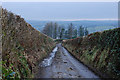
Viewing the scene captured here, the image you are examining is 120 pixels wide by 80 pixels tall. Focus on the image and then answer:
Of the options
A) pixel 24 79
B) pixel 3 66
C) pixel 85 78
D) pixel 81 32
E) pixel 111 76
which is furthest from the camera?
pixel 81 32

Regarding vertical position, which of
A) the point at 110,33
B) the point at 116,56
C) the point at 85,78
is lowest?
the point at 85,78

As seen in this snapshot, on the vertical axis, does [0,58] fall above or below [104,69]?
above

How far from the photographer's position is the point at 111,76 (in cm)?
573

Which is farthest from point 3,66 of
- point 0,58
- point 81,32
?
point 81,32

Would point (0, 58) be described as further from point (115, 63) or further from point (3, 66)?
point (115, 63)

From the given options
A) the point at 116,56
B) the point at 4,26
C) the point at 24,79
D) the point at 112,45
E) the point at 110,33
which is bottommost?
the point at 24,79

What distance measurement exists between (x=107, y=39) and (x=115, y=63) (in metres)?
2.36

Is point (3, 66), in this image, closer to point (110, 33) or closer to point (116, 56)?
point (116, 56)

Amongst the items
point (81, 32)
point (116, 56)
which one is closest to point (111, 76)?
point (116, 56)

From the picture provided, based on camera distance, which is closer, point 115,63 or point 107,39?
point 115,63

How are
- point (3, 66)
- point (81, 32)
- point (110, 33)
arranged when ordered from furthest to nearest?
point (81, 32) < point (110, 33) < point (3, 66)

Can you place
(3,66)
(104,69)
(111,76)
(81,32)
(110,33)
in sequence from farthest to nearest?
(81,32)
(110,33)
(104,69)
(111,76)
(3,66)

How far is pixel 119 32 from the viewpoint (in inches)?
251

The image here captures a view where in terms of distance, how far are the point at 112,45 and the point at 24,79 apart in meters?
5.95
